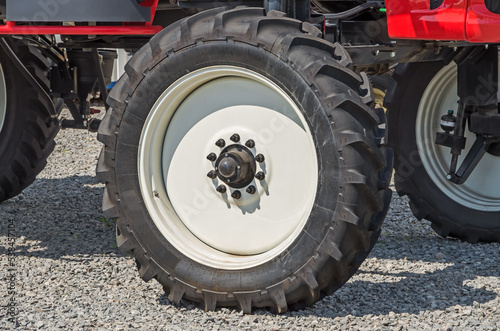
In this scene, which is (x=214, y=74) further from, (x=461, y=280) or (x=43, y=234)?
(x=43, y=234)

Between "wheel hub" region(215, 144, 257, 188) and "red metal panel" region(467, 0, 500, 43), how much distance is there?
1.13m

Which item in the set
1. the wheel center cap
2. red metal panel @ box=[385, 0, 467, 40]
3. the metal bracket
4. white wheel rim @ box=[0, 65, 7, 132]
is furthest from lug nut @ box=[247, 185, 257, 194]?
white wheel rim @ box=[0, 65, 7, 132]

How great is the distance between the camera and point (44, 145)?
539 cm

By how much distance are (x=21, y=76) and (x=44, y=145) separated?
0.53m

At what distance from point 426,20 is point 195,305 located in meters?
1.65

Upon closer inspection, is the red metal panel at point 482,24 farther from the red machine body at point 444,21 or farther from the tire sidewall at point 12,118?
the tire sidewall at point 12,118

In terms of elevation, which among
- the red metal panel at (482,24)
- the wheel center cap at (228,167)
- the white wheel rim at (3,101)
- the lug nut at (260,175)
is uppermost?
Result: the red metal panel at (482,24)

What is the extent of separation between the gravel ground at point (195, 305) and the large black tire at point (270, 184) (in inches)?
5.3

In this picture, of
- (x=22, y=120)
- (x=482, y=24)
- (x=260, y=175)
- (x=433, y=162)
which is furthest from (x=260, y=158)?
(x=22, y=120)

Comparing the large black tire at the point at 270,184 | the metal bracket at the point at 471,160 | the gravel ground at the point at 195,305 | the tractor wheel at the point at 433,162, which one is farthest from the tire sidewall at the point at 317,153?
the tractor wheel at the point at 433,162

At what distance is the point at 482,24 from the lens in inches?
131

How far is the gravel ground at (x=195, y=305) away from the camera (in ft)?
10.4

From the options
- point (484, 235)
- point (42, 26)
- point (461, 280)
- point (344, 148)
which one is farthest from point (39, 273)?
point (484, 235)

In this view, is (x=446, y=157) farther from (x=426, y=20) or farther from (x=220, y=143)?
(x=220, y=143)
